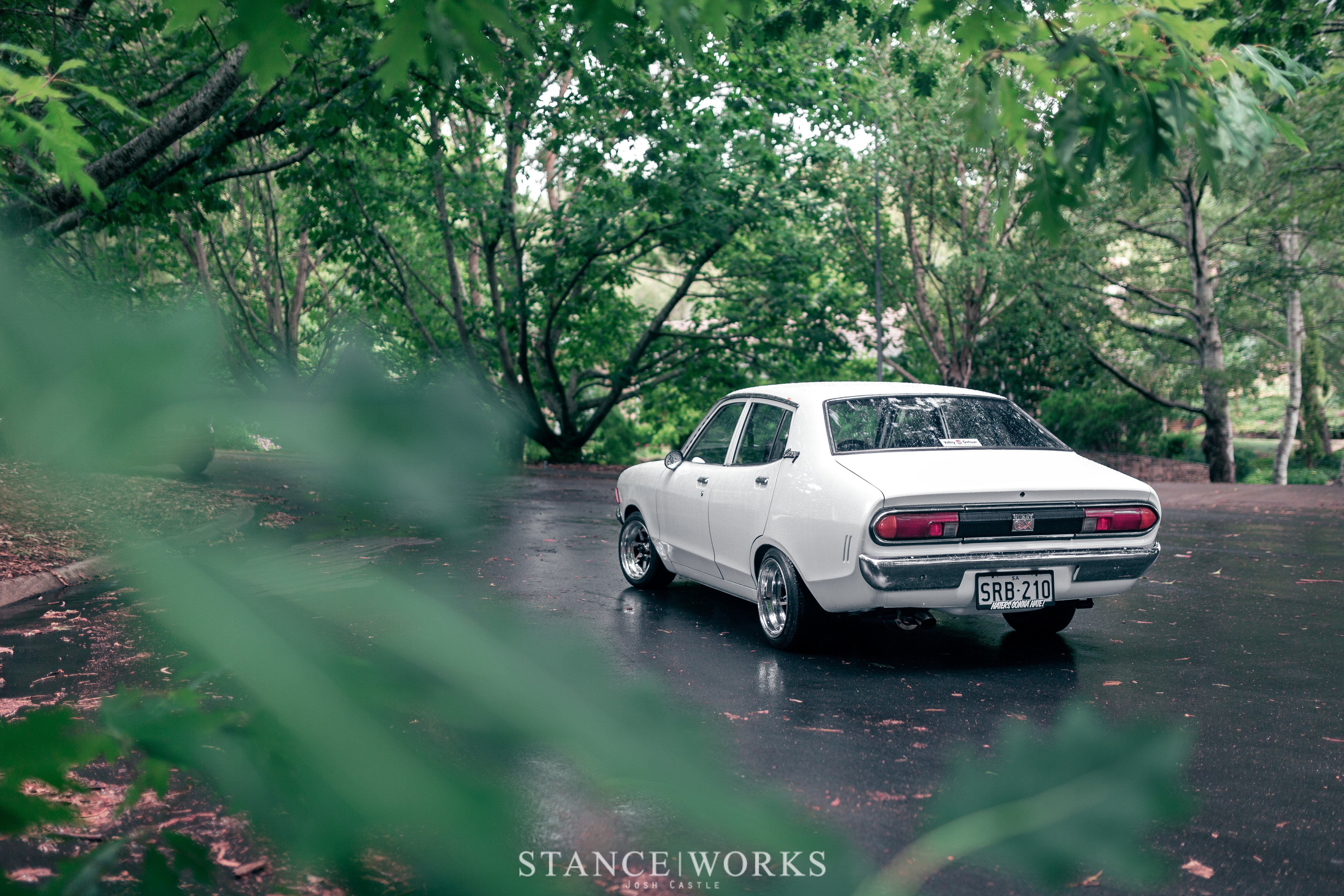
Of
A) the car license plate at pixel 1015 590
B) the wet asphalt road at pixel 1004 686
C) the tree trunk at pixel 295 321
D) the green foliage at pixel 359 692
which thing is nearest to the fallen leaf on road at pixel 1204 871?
the wet asphalt road at pixel 1004 686

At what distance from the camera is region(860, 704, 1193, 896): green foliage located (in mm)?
699

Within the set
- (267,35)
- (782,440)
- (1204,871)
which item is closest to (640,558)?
(782,440)

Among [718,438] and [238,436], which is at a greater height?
[238,436]

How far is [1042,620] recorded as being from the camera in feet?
22.3

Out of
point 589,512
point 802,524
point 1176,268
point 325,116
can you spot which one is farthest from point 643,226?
point 1176,268

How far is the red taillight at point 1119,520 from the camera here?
588 cm

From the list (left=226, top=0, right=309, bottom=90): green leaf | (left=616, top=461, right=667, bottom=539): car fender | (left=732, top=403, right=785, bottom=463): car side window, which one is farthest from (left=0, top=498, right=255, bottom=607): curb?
(left=616, top=461, right=667, bottom=539): car fender

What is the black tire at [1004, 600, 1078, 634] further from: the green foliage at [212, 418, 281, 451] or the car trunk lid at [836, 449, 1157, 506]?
the green foliage at [212, 418, 281, 451]

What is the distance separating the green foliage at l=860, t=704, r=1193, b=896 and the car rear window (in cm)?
556

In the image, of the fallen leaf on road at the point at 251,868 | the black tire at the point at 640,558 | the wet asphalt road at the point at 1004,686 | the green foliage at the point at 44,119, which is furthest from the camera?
the black tire at the point at 640,558

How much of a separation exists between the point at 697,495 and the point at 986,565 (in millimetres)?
2475

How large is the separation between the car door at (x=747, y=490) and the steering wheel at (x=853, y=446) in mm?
425

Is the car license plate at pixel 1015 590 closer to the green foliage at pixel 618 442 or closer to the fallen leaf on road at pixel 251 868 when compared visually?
the fallen leaf on road at pixel 251 868

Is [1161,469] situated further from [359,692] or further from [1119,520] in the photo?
[359,692]
